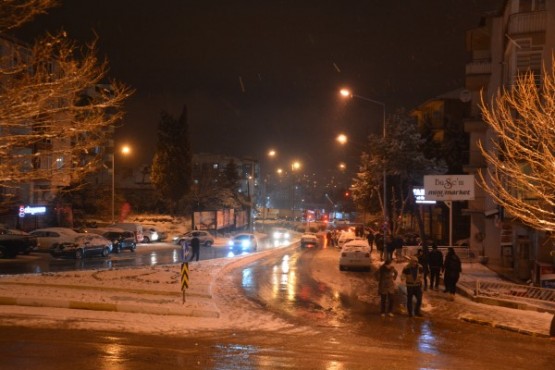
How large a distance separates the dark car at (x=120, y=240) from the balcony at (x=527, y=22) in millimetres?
26750

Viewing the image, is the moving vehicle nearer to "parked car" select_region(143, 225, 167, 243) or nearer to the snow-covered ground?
"parked car" select_region(143, 225, 167, 243)

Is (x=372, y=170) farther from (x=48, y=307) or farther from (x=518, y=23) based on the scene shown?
(x=48, y=307)

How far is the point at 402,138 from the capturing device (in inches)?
1767

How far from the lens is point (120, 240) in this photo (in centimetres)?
3997

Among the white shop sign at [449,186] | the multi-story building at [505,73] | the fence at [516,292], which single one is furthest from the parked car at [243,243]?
the fence at [516,292]

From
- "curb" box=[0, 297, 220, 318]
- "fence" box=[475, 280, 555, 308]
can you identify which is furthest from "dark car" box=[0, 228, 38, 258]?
"fence" box=[475, 280, 555, 308]

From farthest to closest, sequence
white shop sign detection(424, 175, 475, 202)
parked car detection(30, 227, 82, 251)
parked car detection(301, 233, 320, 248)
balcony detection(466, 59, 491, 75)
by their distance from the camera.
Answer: parked car detection(301, 233, 320, 248) < balcony detection(466, 59, 491, 75) < parked car detection(30, 227, 82, 251) < white shop sign detection(424, 175, 475, 202)

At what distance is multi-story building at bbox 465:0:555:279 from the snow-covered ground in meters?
5.93

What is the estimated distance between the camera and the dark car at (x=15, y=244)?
31203 mm

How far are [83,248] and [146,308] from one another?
A: 19.9m

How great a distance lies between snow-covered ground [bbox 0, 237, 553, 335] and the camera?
13.7 metres

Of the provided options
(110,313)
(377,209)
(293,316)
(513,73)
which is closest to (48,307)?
(110,313)

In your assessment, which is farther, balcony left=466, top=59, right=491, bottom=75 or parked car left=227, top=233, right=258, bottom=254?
parked car left=227, top=233, right=258, bottom=254

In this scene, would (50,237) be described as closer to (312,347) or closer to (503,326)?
(312,347)
